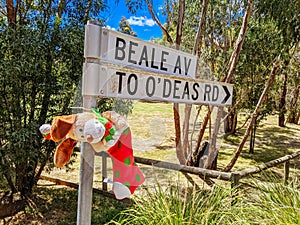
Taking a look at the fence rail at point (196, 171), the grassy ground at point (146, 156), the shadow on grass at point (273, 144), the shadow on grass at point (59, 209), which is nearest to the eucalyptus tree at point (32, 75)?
the shadow on grass at point (59, 209)

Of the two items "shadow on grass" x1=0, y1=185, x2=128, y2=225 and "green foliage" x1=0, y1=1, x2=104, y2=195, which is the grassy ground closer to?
"shadow on grass" x1=0, y1=185, x2=128, y2=225

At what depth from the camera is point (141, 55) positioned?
129 centimetres

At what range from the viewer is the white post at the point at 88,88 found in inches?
43.6

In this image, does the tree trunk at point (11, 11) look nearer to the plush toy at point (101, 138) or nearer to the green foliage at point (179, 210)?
the green foliage at point (179, 210)

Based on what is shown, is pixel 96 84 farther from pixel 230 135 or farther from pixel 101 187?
pixel 230 135

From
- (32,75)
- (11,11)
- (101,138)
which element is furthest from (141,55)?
(11,11)

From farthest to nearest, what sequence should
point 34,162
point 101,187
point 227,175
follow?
point 101,187
point 34,162
point 227,175

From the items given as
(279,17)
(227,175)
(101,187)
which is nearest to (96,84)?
(227,175)

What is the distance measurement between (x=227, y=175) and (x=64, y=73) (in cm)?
212

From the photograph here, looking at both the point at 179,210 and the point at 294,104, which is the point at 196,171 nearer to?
the point at 179,210

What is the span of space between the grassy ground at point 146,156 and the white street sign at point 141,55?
0.18m

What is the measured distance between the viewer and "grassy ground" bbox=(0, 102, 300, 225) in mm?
1435

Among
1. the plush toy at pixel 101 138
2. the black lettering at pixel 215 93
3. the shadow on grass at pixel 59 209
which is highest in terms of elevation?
the black lettering at pixel 215 93

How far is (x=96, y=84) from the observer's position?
43.6 inches
